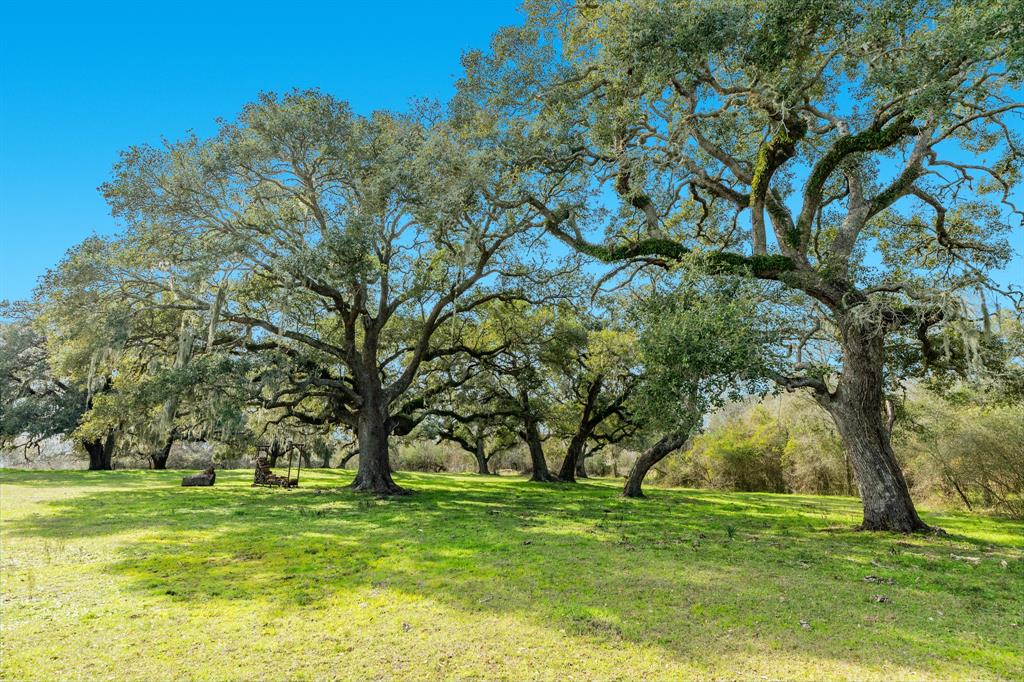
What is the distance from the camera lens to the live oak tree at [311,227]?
518 inches

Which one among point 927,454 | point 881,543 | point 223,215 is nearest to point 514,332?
point 223,215

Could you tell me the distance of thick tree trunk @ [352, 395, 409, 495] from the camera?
57.0ft

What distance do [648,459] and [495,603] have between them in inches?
558

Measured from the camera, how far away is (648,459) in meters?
18.3

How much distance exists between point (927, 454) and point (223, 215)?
23412mm

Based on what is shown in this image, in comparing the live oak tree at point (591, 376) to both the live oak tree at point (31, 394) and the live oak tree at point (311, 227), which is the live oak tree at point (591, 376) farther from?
the live oak tree at point (31, 394)

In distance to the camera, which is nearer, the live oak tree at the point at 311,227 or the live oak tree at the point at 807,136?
the live oak tree at the point at 807,136

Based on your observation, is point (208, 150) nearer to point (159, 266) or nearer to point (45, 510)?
point (159, 266)

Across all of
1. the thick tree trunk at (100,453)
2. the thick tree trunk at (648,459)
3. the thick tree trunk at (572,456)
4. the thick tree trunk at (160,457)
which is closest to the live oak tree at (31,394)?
the thick tree trunk at (100,453)

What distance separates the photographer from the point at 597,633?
4332mm

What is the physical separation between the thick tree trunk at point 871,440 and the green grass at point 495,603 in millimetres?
659

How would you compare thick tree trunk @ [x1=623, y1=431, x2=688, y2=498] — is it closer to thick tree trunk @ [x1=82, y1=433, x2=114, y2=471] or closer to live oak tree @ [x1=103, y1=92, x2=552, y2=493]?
live oak tree @ [x1=103, y1=92, x2=552, y2=493]

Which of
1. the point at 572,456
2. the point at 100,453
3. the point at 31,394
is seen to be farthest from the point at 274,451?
the point at 572,456

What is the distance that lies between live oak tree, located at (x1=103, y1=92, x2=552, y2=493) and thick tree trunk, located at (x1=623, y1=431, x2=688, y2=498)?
278 inches
